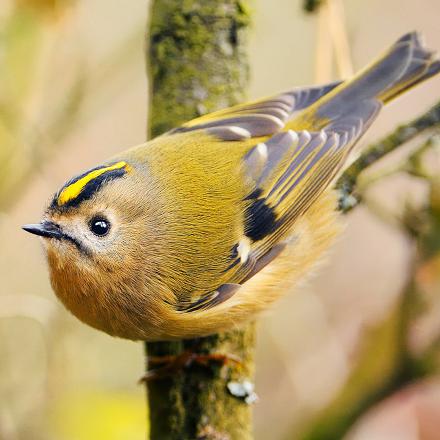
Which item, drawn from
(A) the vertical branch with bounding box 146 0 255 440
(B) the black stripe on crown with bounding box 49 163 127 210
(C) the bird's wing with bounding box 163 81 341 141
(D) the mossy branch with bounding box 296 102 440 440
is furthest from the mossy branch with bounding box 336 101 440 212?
(B) the black stripe on crown with bounding box 49 163 127 210

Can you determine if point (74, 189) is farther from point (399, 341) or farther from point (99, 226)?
point (399, 341)

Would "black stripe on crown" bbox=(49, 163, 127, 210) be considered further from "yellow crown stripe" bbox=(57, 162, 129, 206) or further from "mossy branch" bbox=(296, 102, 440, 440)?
"mossy branch" bbox=(296, 102, 440, 440)

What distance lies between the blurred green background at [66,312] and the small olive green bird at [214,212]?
211 millimetres

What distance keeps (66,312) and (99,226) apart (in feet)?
2.30

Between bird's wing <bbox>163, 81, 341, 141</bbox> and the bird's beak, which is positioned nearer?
the bird's beak

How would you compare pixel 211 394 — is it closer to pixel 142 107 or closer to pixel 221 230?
pixel 221 230

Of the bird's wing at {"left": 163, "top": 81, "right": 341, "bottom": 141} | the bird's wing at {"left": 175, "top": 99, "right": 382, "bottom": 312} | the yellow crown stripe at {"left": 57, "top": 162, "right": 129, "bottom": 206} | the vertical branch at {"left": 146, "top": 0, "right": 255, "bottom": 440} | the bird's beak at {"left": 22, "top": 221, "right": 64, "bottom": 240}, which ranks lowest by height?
the bird's wing at {"left": 175, "top": 99, "right": 382, "bottom": 312}

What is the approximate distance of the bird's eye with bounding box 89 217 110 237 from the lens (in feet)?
6.07

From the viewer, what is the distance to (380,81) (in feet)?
7.70

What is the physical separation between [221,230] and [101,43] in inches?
68.1

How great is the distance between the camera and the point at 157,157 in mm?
2105

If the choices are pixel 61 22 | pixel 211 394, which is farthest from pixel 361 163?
pixel 61 22

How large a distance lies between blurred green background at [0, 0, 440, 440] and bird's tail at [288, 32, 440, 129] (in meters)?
0.22

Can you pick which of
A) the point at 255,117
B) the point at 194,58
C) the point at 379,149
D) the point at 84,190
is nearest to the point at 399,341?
the point at 379,149
